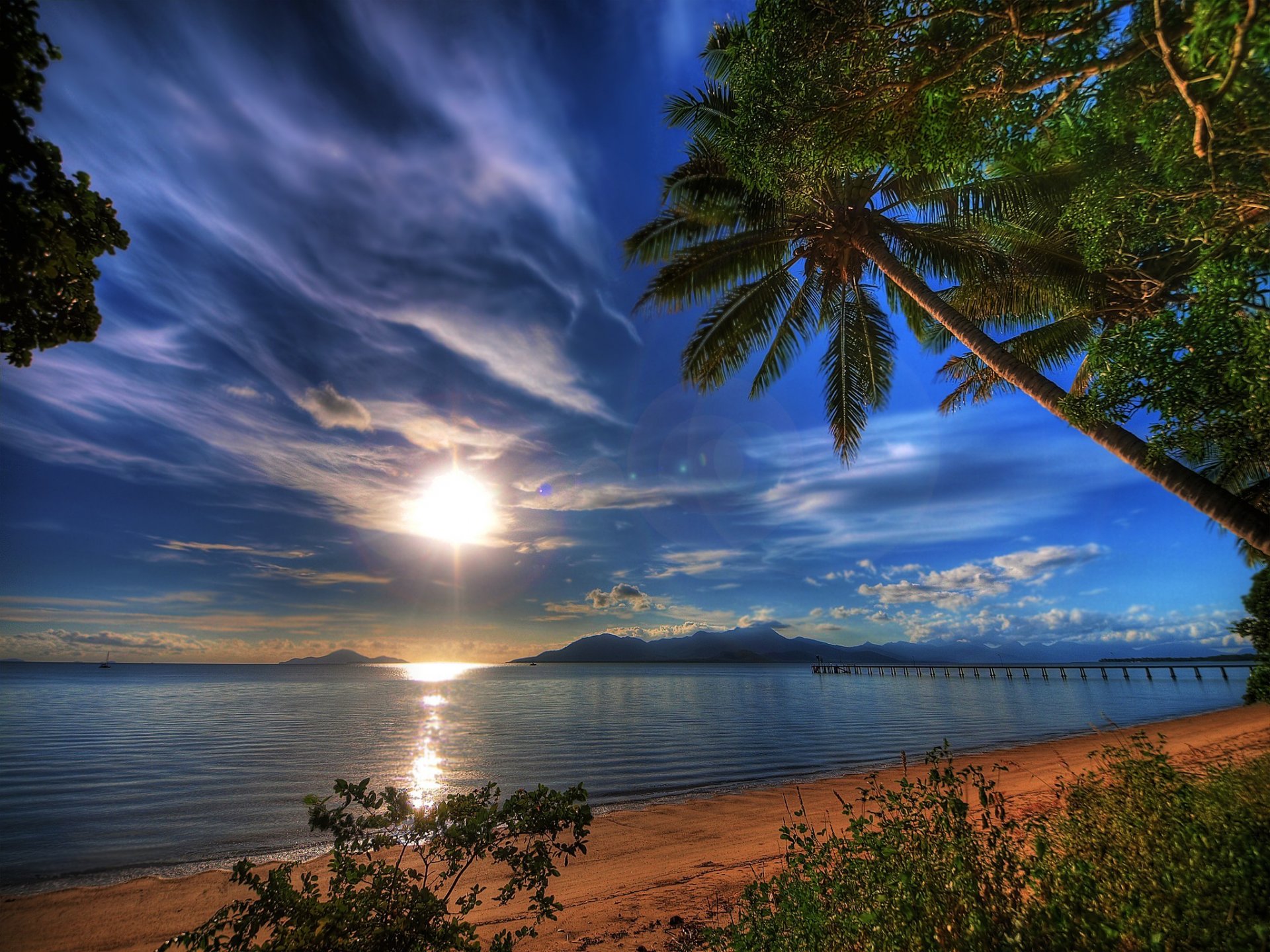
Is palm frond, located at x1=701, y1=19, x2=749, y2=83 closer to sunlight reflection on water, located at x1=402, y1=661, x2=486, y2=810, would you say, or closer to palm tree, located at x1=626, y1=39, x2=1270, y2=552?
palm tree, located at x1=626, y1=39, x2=1270, y2=552

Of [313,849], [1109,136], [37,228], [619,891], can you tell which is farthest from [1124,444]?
[313,849]

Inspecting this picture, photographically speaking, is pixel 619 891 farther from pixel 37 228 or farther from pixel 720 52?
pixel 720 52

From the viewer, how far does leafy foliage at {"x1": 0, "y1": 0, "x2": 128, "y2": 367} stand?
2.72m

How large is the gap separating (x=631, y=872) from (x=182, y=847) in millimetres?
8672

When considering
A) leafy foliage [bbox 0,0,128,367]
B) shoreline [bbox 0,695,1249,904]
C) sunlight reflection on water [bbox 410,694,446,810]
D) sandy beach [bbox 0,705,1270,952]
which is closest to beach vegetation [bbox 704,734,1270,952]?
shoreline [bbox 0,695,1249,904]

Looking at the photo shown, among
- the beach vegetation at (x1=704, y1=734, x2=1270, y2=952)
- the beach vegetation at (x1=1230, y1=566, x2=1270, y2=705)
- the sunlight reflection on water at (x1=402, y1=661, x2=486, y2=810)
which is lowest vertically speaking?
the sunlight reflection on water at (x1=402, y1=661, x2=486, y2=810)

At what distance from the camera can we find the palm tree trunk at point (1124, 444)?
5.50 meters

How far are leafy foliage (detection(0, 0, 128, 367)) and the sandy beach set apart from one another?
21.6 feet

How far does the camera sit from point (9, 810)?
11625 millimetres

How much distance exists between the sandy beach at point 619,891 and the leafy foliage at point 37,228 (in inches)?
259

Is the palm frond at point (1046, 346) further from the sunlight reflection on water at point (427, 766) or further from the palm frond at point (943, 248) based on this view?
the sunlight reflection on water at point (427, 766)

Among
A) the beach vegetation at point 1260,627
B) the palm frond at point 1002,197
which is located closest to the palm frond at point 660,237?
the palm frond at point 1002,197

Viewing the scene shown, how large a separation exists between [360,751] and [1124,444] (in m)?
24.8

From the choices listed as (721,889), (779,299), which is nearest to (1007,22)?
(779,299)
